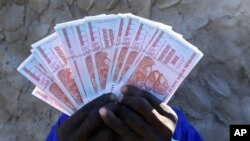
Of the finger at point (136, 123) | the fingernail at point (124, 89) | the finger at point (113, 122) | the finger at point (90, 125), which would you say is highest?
the fingernail at point (124, 89)

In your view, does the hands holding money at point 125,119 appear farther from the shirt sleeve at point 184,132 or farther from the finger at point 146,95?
the shirt sleeve at point 184,132

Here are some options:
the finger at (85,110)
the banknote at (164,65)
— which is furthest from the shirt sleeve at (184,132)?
the finger at (85,110)

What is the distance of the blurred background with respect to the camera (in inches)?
77.5

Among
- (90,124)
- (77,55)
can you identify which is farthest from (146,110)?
(77,55)

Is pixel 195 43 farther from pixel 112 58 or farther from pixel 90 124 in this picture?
pixel 90 124

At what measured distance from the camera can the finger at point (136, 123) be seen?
4.40 feet

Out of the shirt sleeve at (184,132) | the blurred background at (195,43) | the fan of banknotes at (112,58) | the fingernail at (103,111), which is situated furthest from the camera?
the blurred background at (195,43)

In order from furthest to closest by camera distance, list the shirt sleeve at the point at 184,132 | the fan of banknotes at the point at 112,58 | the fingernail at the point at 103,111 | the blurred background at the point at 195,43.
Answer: the blurred background at the point at 195,43 → the shirt sleeve at the point at 184,132 → the fan of banknotes at the point at 112,58 → the fingernail at the point at 103,111

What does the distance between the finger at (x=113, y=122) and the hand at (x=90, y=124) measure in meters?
0.02

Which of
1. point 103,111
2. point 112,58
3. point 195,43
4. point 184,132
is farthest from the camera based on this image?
point 195,43

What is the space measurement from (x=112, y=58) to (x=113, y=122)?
0.19m

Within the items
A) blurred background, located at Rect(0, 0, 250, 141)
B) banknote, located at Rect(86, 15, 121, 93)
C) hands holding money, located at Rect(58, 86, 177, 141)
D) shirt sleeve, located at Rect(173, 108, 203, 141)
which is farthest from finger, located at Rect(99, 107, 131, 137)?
blurred background, located at Rect(0, 0, 250, 141)

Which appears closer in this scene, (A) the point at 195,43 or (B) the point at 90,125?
(B) the point at 90,125

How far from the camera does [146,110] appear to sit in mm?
1338
